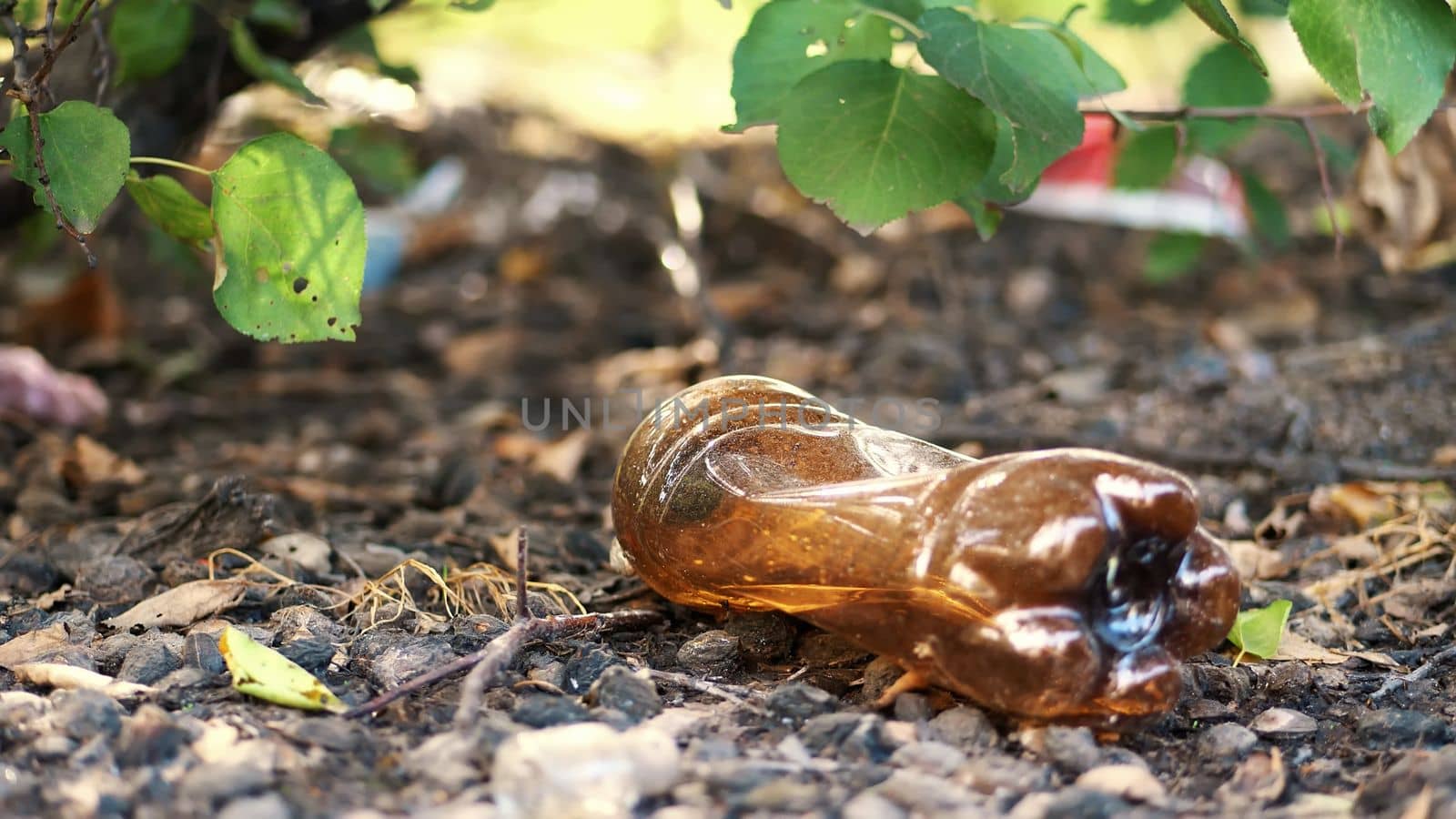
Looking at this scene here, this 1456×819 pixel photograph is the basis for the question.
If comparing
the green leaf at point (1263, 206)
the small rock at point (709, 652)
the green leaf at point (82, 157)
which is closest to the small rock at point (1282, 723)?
the small rock at point (709, 652)

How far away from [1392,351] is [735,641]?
156cm

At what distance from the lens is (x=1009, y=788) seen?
1096 millimetres

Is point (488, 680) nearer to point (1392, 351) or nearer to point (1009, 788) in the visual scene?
point (1009, 788)

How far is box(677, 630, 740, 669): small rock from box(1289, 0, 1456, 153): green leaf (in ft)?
2.64

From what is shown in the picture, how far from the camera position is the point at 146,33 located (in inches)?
73.2

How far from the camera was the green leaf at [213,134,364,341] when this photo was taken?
4.56ft

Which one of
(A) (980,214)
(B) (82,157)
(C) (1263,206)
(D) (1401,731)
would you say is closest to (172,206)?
(B) (82,157)

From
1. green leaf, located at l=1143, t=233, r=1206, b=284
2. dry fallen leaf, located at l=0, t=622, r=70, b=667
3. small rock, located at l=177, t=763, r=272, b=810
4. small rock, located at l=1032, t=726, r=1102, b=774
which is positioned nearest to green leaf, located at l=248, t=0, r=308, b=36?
dry fallen leaf, located at l=0, t=622, r=70, b=667

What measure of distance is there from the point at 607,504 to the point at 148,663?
87 cm

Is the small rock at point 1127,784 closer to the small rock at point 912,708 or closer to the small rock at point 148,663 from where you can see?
the small rock at point 912,708

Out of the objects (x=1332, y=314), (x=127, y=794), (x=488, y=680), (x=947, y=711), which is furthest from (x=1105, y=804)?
(x=1332, y=314)

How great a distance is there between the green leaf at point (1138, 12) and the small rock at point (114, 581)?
1591 mm

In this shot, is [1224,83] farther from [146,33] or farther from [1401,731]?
[146,33]

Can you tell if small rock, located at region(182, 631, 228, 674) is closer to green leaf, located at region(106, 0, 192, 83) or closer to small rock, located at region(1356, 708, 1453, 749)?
green leaf, located at region(106, 0, 192, 83)
